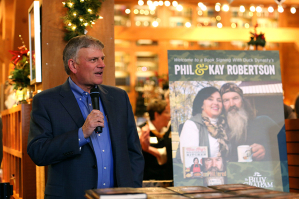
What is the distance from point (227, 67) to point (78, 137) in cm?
186

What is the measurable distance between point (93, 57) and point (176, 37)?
690cm

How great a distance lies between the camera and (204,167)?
3.18 metres

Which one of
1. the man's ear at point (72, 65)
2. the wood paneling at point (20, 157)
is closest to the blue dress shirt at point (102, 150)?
the man's ear at point (72, 65)

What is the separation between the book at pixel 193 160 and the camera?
3.16m

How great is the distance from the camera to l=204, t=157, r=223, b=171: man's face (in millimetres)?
3186

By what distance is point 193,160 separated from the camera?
3.18 m

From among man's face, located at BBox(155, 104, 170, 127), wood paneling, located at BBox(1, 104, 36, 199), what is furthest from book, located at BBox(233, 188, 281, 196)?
man's face, located at BBox(155, 104, 170, 127)

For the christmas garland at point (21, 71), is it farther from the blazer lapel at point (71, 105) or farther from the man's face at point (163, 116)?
the blazer lapel at point (71, 105)

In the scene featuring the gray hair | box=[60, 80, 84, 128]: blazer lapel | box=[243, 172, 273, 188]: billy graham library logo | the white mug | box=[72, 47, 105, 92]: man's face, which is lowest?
box=[243, 172, 273, 188]: billy graham library logo

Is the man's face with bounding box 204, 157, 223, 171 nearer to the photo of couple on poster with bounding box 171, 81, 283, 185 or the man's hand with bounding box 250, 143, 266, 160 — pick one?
the photo of couple on poster with bounding box 171, 81, 283, 185

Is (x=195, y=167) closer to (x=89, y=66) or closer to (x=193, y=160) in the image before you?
(x=193, y=160)

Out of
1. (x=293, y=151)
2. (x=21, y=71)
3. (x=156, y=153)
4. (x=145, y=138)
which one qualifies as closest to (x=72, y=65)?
(x=21, y=71)

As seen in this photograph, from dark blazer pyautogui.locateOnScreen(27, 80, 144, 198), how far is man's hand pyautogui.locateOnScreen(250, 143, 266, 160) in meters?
1.51

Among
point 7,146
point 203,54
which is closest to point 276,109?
point 203,54
